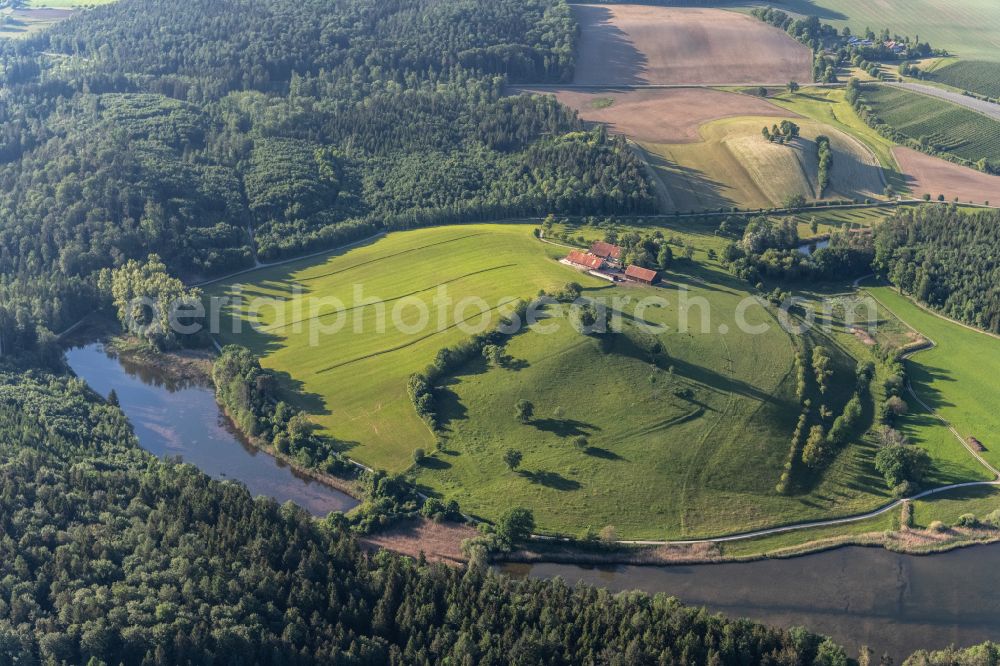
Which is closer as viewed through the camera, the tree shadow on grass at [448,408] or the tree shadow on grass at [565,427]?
the tree shadow on grass at [565,427]

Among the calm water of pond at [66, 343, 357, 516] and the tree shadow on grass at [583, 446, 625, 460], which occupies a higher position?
the tree shadow on grass at [583, 446, 625, 460]

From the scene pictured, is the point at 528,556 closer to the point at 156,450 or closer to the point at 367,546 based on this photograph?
the point at 367,546

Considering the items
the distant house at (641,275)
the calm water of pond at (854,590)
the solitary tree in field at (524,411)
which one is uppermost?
the distant house at (641,275)

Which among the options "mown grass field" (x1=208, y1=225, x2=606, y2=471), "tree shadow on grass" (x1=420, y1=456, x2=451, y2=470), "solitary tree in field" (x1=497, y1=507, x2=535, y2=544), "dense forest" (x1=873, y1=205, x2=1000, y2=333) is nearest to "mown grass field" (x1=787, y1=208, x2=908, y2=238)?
"dense forest" (x1=873, y1=205, x2=1000, y2=333)

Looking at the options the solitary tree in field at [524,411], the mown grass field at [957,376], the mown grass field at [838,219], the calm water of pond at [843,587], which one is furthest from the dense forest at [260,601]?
the mown grass field at [838,219]

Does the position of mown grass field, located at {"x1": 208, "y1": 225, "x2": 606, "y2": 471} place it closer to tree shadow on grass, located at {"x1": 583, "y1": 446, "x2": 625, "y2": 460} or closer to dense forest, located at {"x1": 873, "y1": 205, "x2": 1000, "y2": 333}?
tree shadow on grass, located at {"x1": 583, "y1": 446, "x2": 625, "y2": 460}

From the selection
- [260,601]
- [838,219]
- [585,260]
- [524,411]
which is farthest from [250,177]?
[838,219]

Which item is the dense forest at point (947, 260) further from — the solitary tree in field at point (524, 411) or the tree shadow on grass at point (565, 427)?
the solitary tree in field at point (524, 411)

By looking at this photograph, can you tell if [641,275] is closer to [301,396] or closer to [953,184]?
[301,396]
